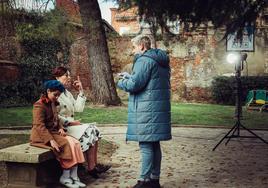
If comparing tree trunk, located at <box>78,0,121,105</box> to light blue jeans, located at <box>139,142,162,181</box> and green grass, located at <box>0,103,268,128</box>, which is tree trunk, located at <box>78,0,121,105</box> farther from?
light blue jeans, located at <box>139,142,162,181</box>

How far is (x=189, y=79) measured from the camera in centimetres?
2086

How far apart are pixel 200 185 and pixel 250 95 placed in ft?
40.5

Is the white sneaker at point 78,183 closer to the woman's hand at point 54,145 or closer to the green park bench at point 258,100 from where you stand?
the woman's hand at point 54,145

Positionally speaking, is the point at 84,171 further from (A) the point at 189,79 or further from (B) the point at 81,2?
(A) the point at 189,79

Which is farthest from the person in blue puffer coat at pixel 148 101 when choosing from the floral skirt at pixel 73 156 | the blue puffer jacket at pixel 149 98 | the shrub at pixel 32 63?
the shrub at pixel 32 63

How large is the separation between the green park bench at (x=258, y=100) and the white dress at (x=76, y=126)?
37.4 feet

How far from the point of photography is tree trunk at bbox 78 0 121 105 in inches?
575

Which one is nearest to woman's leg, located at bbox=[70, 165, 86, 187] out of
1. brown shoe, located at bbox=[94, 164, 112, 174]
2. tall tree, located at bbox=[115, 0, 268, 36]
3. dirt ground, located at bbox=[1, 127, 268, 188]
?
dirt ground, located at bbox=[1, 127, 268, 188]

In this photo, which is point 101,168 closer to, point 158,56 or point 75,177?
point 75,177

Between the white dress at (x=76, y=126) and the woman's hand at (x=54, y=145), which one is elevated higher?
the white dress at (x=76, y=126)

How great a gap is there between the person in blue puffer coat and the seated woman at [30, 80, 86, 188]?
0.70 m

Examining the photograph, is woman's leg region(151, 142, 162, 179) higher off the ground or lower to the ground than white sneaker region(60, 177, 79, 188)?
higher

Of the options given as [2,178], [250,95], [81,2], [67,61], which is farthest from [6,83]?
[2,178]

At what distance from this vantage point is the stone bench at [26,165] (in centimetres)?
493
